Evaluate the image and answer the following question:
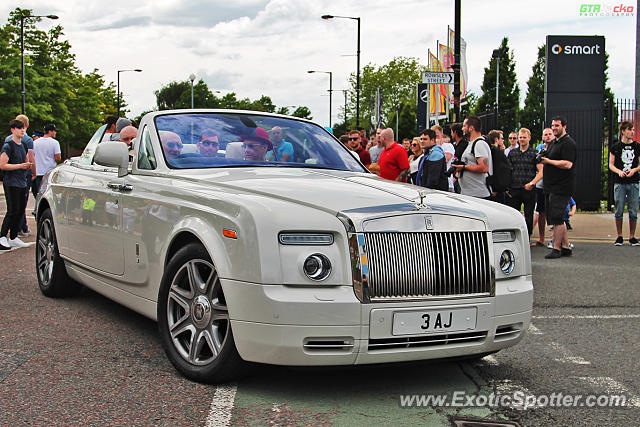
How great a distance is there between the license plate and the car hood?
1.77ft

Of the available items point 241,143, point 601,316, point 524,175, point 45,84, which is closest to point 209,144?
point 241,143

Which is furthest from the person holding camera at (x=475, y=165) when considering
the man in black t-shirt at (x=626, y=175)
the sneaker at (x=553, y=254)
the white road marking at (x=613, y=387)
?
the white road marking at (x=613, y=387)

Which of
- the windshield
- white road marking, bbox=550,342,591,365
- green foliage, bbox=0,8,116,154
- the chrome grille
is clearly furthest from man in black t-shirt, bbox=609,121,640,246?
green foliage, bbox=0,8,116,154

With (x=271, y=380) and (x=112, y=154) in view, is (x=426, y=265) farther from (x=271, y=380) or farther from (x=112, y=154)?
(x=112, y=154)

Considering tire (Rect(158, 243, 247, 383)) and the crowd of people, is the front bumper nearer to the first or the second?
tire (Rect(158, 243, 247, 383))

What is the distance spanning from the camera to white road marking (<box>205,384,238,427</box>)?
147 inches

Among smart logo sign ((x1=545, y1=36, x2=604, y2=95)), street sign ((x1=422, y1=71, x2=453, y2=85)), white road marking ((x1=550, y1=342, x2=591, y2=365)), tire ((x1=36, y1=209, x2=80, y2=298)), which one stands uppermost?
smart logo sign ((x1=545, y1=36, x2=604, y2=95))

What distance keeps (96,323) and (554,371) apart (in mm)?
3362

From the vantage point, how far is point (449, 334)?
413 cm

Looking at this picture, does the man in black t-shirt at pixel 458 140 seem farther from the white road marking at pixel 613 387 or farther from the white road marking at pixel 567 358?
the white road marking at pixel 613 387

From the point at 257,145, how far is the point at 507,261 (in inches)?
76.6

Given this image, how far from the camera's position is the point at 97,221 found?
19.4 ft

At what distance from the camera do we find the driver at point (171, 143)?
17.8 ft

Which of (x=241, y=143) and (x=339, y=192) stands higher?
(x=241, y=143)
